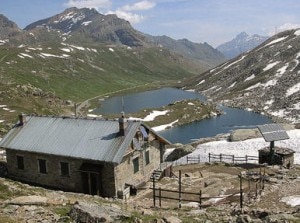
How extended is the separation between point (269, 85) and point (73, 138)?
120190mm

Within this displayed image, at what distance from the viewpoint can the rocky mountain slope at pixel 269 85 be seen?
4906 inches

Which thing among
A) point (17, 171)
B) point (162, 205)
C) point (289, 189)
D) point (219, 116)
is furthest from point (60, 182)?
point (219, 116)

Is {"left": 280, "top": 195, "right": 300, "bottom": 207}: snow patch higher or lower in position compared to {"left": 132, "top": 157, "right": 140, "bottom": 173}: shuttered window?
lower

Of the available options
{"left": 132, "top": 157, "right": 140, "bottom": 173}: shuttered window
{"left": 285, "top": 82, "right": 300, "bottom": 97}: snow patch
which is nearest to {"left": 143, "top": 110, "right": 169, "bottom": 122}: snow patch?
{"left": 285, "top": 82, "right": 300, "bottom": 97}: snow patch

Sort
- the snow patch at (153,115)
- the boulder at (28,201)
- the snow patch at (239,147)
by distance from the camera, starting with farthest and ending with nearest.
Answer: the snow patch at (153,115) < the snow patch at (239,147) < the boulder at (28,201)

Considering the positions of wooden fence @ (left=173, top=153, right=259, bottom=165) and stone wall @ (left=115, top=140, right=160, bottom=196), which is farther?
wooden fence @ (left=173, top=153, right=259, bottom=165)

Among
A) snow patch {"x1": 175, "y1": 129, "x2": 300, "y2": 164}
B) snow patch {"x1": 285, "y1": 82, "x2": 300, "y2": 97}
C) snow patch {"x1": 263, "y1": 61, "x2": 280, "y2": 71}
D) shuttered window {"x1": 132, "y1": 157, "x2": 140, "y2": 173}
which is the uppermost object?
snow patch {"x1": 263, "y1": 61, "x2": 280, "y2": 71}

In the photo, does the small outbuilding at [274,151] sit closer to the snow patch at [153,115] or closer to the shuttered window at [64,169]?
the shuttered window at [64,169]

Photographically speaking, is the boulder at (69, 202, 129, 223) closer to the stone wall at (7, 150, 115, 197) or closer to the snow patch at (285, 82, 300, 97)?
the stone wall at (7, 150, 115, 197)

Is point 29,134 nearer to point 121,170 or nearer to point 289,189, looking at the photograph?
point 121,170

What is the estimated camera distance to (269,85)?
14950 cm

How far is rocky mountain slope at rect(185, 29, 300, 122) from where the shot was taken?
124625 millimetres

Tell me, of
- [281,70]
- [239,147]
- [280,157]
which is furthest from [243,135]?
[281,70]

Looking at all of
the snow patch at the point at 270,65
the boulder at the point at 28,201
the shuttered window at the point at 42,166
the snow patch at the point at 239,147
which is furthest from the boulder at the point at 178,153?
the snow patch at the point at 270,65
